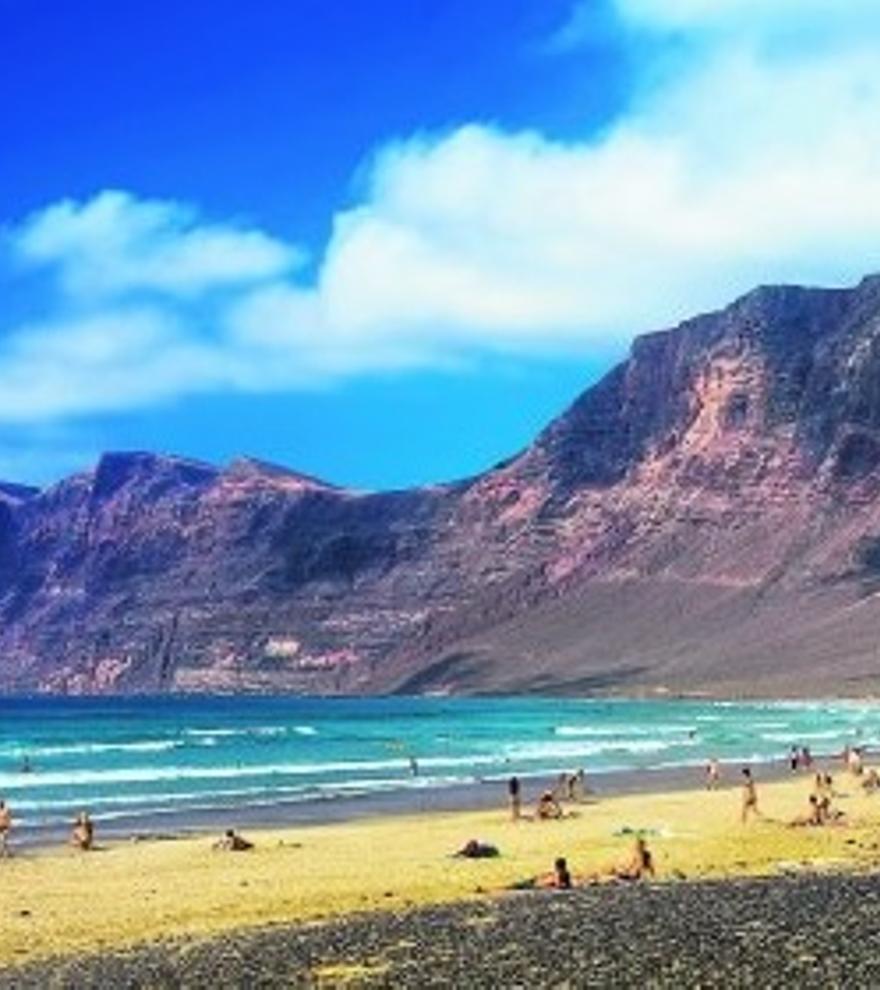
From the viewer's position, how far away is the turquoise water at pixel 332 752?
80562 mm

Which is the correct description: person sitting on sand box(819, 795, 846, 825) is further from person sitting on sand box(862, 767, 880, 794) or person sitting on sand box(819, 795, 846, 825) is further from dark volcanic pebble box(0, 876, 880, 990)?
dark volcanic pebble box(0, 876, 880, 990)

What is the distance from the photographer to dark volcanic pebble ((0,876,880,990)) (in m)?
23.5

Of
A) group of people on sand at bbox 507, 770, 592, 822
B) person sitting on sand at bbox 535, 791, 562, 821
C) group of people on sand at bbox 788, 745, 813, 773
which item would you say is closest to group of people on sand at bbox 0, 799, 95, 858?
group of people on sand at bbox 507, 770, 592, 822

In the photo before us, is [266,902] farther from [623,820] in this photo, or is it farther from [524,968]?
[623,820]

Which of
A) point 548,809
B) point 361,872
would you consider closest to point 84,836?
point 361,872

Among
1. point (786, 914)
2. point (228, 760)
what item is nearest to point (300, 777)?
point (228, 760)

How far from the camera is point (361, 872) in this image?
42.9m

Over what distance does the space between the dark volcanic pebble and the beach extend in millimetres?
255

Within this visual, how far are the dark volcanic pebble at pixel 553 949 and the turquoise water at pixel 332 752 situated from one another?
3666 cm

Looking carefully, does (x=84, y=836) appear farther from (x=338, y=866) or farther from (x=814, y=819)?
(x=814, y=819)

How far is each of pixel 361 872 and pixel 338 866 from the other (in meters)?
1.87

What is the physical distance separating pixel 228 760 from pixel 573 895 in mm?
79563

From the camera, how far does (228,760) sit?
369 ft

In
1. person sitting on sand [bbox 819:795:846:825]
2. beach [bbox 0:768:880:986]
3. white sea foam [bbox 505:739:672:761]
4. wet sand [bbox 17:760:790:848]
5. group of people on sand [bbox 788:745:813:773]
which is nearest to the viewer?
beach [bbox 0:768:880:986]
